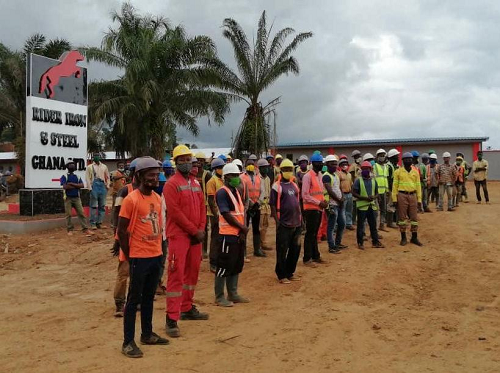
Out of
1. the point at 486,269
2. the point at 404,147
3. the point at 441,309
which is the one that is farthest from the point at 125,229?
the point at 404,147

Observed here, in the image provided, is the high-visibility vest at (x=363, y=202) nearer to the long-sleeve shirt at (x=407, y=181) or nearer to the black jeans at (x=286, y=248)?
the long-sleeve shirt at (x=407, y=181)

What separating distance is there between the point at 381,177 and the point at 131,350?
8.11m

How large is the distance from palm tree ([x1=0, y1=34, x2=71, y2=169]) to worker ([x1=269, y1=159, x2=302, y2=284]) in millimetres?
20635

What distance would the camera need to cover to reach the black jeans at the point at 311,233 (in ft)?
28.2

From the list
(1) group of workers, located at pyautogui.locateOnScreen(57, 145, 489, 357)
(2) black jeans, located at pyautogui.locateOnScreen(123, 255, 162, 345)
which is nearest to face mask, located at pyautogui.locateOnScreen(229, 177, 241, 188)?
(1) group of workers, located at pyautogui.locateOnScreen(57, 145, 489, 357)

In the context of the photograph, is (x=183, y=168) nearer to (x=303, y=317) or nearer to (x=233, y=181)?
(x=233, y=181)

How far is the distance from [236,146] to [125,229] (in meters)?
16.9

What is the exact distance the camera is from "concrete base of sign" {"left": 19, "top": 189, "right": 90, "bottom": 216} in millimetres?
14344

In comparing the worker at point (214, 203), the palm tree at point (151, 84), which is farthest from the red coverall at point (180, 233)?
the palm tree at point (151, 84)

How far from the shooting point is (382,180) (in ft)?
37.6

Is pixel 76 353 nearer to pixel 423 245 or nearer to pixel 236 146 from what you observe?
pixel 423 245

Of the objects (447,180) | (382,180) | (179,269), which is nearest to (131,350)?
(179,269)

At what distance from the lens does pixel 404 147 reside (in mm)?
31266

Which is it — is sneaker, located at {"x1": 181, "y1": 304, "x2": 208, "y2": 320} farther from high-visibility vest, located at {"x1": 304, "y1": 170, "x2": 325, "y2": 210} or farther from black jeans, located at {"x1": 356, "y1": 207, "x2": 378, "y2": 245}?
black jeans, located at {"x1": 356, "y1": 207, "x2": 378, "y2": 245}
